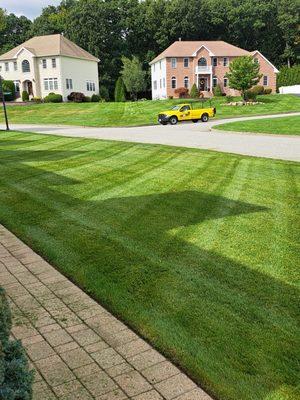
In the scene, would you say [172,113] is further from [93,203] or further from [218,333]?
[218,333]

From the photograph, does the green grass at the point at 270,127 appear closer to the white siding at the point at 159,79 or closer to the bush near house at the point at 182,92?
the bush near house at the point at 182,92

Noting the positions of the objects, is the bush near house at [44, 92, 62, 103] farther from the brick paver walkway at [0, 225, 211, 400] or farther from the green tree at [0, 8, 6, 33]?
the brick paver walkway at [0, 225, 211, 400]

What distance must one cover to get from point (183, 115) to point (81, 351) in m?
35.9

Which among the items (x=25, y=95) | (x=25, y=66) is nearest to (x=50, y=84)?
(x=25, y=95)

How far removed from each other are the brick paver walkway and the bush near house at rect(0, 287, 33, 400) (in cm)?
97

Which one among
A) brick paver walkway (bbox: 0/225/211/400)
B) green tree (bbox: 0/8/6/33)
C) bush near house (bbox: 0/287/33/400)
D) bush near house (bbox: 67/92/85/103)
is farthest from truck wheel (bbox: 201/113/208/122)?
green tree (bbox: 0/8/6/33)

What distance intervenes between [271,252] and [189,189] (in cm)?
446

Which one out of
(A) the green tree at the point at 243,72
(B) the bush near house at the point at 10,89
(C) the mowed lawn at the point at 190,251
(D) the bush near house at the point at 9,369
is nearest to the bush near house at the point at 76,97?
(B) the bush near house at the point at 10,89

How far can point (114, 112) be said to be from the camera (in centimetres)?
4844

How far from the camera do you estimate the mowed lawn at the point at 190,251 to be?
438 cm

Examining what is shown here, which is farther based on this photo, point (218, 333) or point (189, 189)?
point (189, 189)

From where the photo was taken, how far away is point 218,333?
4707mm

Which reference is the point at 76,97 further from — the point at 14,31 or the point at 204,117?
the point at 14,31

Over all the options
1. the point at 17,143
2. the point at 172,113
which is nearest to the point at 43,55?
the point at 172,113
